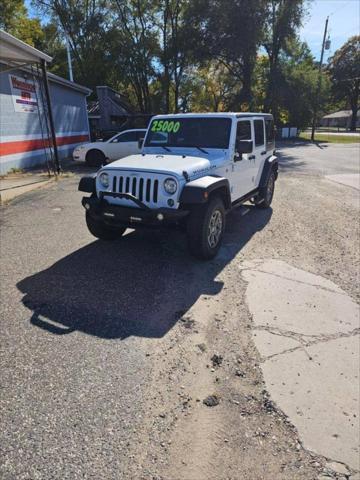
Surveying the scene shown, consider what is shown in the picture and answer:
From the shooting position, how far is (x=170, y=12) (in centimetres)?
2802

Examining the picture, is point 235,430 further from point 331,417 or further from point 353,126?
point 353,126

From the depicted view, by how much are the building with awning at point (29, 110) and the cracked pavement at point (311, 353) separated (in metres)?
8.92

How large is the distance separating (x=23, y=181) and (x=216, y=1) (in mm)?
21237

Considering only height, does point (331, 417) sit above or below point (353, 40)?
below

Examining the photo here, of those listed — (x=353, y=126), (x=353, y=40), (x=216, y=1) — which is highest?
(x=353, y=40)

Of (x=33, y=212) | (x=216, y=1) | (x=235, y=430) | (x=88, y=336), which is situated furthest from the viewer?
(x=216, y=1)

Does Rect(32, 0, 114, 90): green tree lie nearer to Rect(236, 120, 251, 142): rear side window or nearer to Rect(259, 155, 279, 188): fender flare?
Rect(259, 155, 279, 188): fender flare

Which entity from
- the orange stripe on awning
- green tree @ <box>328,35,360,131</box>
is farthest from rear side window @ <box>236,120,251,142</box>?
green tree @ <box>328,35,360,131</box>

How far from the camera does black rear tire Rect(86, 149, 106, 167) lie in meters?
13.7

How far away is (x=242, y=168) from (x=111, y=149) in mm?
8737

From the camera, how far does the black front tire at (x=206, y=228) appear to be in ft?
14.8

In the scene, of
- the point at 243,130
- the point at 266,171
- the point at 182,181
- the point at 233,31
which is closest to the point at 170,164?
the point at 182,181

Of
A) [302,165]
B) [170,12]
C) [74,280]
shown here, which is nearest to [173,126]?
[74,280]

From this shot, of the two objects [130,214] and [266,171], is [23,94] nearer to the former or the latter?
[266,171]
